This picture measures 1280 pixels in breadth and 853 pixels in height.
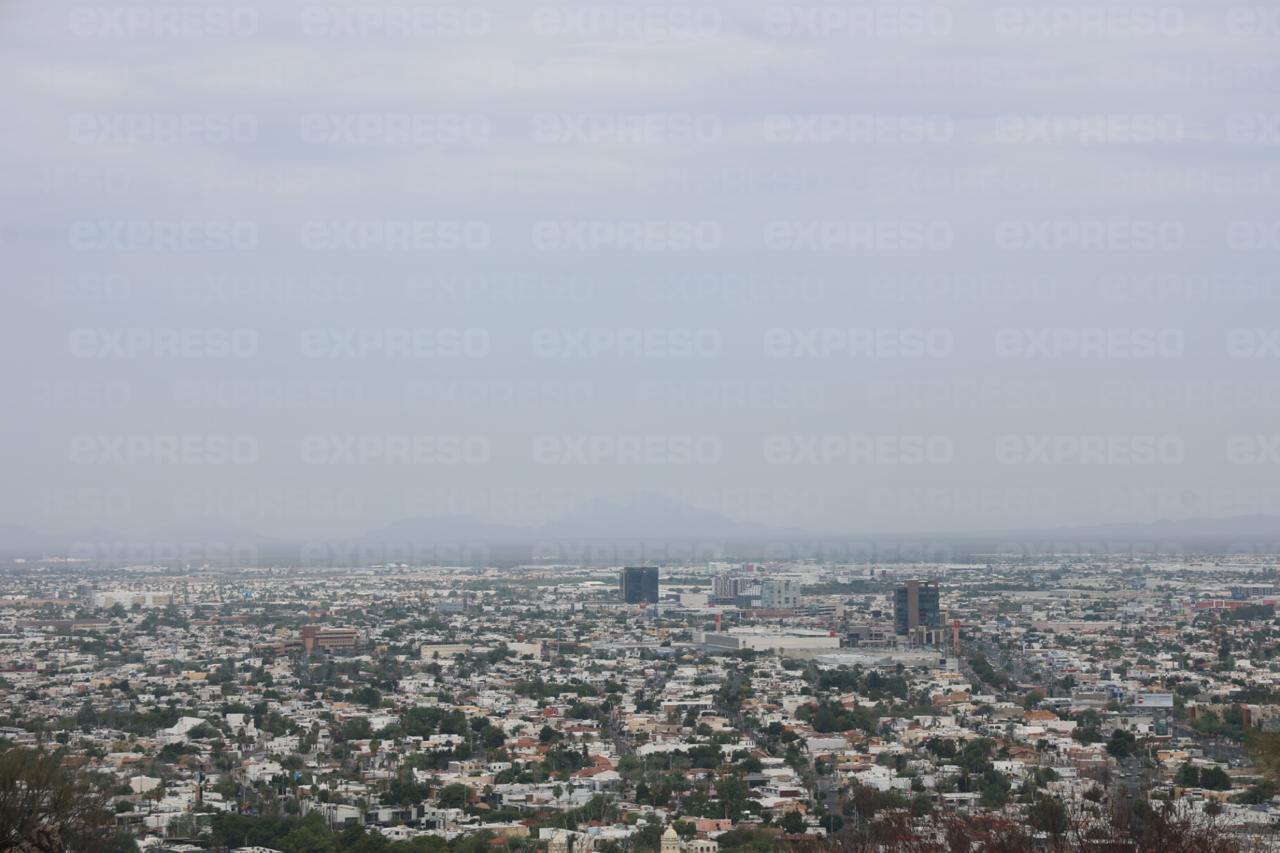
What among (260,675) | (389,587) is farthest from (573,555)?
(260,675)

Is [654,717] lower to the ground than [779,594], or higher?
lower

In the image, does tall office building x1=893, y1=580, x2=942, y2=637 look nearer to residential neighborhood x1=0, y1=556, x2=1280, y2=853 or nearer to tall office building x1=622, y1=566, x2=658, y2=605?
residential neighborhood x1=0, y1=556, x2=1280, y2=853

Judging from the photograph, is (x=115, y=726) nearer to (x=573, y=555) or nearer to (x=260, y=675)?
(x=260, y=675)

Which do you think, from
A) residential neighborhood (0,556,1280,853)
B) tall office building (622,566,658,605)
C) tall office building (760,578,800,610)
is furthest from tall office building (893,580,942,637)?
tall office building (622,566,658,605)

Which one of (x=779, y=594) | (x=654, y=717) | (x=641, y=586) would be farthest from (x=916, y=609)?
(x=654, y=717)

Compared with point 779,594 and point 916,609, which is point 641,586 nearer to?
point 779,594

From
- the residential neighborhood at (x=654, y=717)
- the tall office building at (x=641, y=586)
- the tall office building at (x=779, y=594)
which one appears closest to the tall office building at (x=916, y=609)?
the residential neighborhood at (x=654, y=717)
